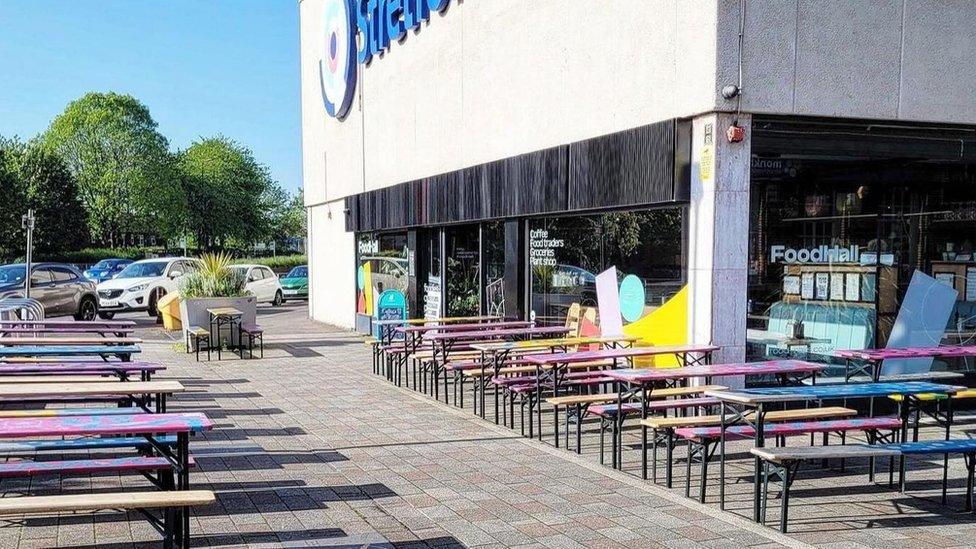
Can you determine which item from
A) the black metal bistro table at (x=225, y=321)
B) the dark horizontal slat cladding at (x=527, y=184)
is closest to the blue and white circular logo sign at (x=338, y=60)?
the black metal bistro table at (x=225, y=321)

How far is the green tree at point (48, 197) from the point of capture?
5169 centimetres

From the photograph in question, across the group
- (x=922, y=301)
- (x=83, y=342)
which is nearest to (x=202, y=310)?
(x=83, y=342)

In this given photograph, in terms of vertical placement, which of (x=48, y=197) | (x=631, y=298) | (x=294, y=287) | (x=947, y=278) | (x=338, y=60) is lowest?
(x=294, y=287)

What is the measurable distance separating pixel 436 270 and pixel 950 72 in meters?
9.81

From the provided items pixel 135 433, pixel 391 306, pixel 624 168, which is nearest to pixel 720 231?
pixel 624 168

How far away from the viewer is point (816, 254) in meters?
9.95

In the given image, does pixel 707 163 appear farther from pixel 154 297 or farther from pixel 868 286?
pixel 154 297

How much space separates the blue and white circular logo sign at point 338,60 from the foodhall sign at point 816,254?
1362cm

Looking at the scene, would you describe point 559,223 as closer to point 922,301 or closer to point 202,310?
point 922,301

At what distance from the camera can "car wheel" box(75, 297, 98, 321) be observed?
915 inches

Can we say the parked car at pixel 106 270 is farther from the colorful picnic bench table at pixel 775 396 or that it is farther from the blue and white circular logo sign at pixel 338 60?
the colorful picnic bench table at pixel 775 396

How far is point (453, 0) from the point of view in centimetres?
1539

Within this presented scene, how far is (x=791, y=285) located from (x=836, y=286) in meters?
0.64

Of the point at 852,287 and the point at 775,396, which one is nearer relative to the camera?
the point at 775,396
